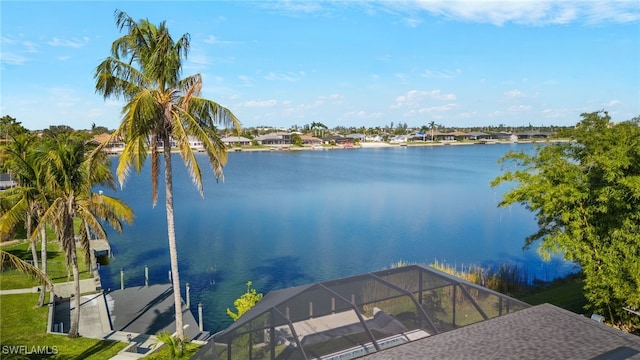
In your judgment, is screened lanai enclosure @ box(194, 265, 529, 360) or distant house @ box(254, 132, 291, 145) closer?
screened lanai enclosure @ box(194, 265, 529, 360)

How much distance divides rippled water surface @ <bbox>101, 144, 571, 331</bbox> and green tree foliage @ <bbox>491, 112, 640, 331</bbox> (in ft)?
47.3

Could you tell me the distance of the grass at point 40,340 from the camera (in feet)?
49.6

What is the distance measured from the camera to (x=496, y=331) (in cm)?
845

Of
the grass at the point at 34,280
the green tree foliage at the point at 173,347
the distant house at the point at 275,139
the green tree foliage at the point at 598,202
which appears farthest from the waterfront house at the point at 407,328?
the distant house at the point at 275,139

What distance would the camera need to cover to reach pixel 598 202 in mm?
15664

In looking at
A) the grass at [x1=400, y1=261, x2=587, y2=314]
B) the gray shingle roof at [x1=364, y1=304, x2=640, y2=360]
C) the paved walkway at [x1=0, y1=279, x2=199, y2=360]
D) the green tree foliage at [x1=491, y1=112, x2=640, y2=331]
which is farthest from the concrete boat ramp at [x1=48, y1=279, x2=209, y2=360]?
the green tree foliage at [x1=491, y1=112, x2=640, y2=331]

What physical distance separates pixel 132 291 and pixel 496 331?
2143 cm

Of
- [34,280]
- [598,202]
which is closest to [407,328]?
[598,202]

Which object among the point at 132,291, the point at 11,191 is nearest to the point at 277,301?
the point at 11,191

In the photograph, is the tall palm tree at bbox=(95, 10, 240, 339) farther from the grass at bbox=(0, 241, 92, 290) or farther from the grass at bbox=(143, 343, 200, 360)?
the grass at bbox=(0, 241, 92, 290)

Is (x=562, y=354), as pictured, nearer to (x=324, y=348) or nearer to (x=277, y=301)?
(x=324, y=348)

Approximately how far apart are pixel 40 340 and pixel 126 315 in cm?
427

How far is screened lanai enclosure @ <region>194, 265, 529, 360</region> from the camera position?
8.31m

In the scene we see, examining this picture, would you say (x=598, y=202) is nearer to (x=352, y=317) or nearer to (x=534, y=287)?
(x=534, y=287)
